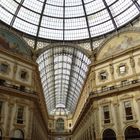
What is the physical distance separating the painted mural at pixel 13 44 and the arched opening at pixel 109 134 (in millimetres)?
20958

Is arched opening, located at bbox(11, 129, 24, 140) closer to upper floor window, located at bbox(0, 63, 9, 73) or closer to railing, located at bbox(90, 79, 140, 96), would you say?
upper floor window, located at bbox(0, 63, 9, 73)

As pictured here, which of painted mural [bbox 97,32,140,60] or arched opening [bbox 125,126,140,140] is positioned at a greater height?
painted mural [bbox 97,32,140,60]

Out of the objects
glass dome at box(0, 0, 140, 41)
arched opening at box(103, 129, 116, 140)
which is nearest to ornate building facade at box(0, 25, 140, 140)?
arched opening at box(103, 129, 116, 140)

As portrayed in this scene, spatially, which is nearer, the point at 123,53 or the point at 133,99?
the point at 133,99

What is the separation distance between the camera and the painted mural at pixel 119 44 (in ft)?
122

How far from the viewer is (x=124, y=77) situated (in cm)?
3616

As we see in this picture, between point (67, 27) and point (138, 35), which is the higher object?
point (67, 27)

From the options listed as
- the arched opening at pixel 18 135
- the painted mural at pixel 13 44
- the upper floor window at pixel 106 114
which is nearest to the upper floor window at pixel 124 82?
the upper floor window at pixel 106 114

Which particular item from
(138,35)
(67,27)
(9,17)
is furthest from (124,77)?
(9,17)

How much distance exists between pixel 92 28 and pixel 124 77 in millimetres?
15002

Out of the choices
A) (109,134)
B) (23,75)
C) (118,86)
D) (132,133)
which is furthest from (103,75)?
(23,75)

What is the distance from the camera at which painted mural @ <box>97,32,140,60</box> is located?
37.3 metres

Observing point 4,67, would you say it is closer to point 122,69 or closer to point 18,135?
point 18,135

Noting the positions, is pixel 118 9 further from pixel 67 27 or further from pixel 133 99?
pixel 133 99
